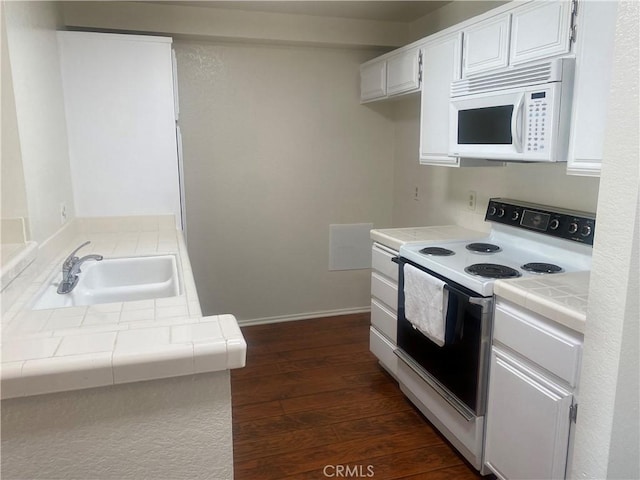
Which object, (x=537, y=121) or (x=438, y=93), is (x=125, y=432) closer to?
(x=537, y=121)

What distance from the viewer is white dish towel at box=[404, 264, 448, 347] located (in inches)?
85.9

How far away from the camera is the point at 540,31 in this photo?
78.3 inches

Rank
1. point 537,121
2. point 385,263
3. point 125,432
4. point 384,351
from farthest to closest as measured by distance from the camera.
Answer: point 384,351
point 385,263
point 537,121
point 125,432

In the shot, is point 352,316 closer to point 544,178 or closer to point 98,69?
point 544,178

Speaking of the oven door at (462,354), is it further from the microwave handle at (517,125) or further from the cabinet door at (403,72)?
the cabinet door at (403,72)

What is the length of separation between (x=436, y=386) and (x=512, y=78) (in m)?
1.48

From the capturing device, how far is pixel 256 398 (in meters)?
2.81

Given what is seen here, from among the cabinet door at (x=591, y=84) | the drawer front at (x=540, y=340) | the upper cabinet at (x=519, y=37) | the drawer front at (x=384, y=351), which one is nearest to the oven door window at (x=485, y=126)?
the upper cabinet at (x=519, y=37)

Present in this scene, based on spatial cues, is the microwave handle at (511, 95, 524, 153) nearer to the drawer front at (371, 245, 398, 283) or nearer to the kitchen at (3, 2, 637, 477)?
the kitchen at (3, 2, 637, 477)

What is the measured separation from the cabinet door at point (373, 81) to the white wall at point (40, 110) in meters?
2.07

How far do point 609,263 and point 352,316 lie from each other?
320 centimetres

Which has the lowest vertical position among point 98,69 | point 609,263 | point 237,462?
point 237,462

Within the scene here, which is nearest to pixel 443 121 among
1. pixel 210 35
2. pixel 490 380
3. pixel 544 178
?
pixel 544 178

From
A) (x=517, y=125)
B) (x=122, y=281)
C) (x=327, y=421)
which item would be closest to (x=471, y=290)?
(x=517, y=125)
